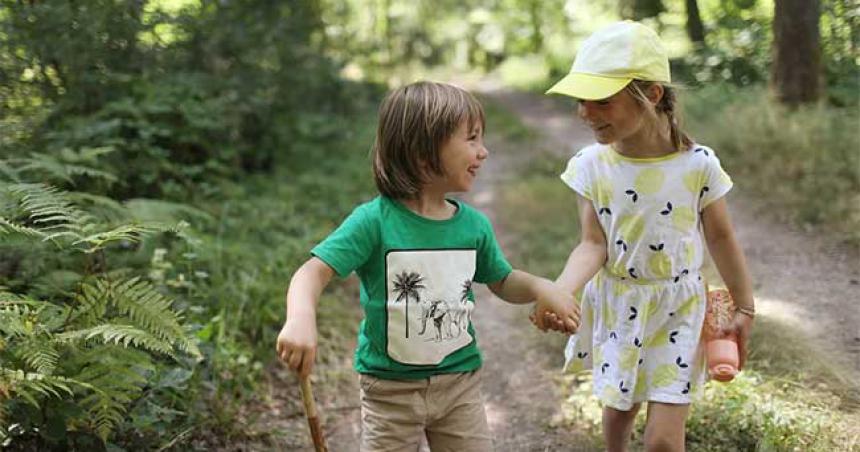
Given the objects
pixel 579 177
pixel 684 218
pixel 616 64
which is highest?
pixel 616 64

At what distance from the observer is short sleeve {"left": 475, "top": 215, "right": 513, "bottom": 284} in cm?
254

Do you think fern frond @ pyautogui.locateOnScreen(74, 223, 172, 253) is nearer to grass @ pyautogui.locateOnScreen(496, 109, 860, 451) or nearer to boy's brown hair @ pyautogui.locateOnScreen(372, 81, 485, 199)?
boy's brown hair @ pyautogui.locateOnScreen(372, 81, 485, 199)

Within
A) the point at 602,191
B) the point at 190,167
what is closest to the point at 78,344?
the point at 602,191

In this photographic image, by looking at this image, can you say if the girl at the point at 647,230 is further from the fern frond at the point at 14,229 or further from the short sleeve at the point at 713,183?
the fern frond at the point at 14,229

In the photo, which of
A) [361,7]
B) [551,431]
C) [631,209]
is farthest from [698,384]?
[361,7]

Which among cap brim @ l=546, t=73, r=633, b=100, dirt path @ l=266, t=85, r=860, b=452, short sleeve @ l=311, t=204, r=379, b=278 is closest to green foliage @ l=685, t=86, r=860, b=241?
dirt path @ l=266, t=85, r=860, b=452

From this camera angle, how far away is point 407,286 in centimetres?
238

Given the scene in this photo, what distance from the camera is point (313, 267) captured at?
229cm

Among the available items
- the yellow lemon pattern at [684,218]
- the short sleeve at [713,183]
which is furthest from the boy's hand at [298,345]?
the short sleeve at [713,183]

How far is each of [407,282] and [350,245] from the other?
205mm

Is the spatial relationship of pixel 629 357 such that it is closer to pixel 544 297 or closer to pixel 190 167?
pixel 544 297

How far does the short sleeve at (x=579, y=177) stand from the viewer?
9.51 feet

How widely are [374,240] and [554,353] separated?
2524 mm

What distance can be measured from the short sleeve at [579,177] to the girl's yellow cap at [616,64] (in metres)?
0.35
